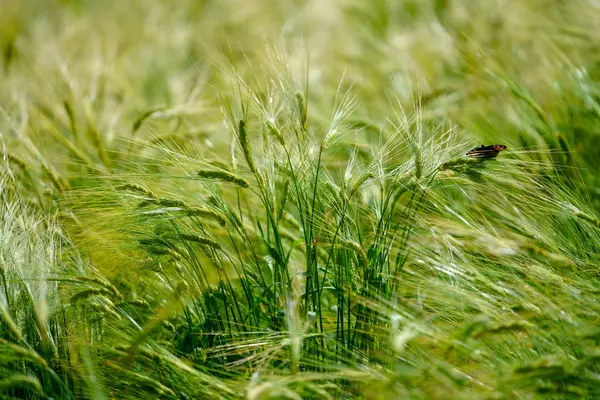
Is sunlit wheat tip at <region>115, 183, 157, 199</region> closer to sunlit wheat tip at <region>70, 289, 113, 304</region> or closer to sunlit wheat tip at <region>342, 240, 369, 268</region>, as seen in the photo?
sunlit wheat tip at <region>70, 289, 113, 304</region>

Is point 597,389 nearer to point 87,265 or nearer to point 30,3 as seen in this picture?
point 87,265

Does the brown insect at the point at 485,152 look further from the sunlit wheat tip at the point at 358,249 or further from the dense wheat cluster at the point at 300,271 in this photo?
the sunlit wheat tip at the point at 358,249

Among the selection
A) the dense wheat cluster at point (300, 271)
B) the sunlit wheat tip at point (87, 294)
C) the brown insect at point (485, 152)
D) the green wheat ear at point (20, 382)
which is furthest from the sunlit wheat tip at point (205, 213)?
the brown insect at point (485, 152)

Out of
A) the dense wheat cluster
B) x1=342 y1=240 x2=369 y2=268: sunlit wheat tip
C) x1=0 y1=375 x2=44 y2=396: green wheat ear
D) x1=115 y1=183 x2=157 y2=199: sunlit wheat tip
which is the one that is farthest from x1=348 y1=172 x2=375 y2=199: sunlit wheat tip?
x1=0 y1=375 x2=44 y2=396: green wheat ear

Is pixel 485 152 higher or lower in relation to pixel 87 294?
higher

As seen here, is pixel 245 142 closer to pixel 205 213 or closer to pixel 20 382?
pixel 205 213

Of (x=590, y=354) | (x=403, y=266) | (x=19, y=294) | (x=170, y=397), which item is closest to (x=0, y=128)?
(x=19, y=294)

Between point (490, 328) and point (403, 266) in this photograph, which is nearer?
point (490, 328)

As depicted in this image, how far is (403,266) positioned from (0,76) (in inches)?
88.9

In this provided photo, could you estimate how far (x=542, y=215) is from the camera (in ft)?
4.73

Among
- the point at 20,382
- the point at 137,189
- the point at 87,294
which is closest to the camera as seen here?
the point at 20,382

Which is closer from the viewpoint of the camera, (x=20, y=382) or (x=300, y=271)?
(x=20, y=382)

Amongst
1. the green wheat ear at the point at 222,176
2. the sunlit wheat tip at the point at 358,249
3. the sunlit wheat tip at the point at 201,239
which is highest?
the green wheat ear at the point at 222,176

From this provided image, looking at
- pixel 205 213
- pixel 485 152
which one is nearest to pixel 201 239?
pixel 205 213
